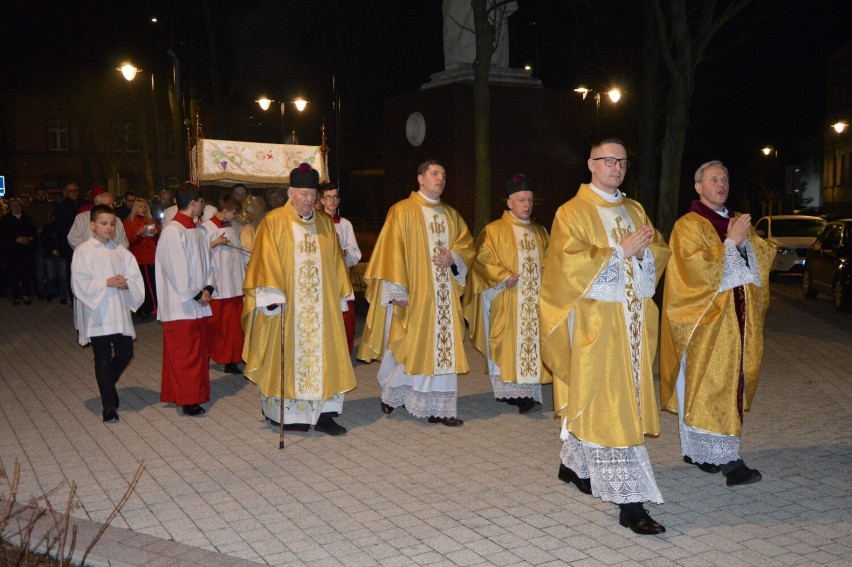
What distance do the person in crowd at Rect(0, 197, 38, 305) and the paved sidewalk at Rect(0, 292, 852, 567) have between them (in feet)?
28.1

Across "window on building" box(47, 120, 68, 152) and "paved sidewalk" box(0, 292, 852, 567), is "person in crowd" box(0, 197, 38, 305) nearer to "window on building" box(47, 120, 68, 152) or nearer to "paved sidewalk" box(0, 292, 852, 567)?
"paved sidewalk" box(0, 292, 852, 567)

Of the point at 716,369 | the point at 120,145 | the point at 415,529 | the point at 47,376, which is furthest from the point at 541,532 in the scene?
the point at 120,145

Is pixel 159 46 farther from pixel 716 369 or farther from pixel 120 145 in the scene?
pixel 120 145

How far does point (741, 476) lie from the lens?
238 inches

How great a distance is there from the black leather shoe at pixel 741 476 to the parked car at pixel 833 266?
1076cm

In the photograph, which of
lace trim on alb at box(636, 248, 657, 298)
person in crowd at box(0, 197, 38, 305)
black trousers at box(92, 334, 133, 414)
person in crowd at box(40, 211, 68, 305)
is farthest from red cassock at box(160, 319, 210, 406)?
person in crowd at box(0, 197, 38, 305)

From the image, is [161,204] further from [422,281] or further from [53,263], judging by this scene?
[422,281]

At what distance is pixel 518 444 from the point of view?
23.6 ft

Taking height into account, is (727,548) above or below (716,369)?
below

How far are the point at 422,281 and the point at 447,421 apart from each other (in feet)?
4.05

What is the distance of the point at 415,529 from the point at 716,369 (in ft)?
7.47

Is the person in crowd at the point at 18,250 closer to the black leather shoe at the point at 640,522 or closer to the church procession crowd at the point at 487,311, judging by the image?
the church procession crowd at the point at 487,311

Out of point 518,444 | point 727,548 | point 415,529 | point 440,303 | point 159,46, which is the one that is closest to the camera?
point 727,548

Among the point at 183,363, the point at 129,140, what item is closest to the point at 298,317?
the point at 183,363
